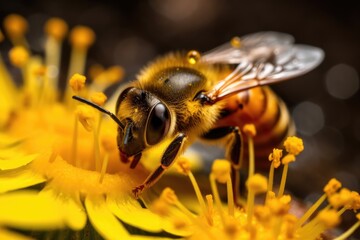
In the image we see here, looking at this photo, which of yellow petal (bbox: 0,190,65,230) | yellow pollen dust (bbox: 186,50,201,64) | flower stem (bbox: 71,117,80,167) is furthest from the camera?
yellow pollen dust (bbox: 186,50,201,64)

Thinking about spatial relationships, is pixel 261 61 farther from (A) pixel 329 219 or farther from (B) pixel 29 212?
(B) pixel 29 212

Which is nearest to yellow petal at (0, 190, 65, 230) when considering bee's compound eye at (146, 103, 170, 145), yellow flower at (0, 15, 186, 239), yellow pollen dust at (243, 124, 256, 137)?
yellow flower at (0, 15, 186, 239)

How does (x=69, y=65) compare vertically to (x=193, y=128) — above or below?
above

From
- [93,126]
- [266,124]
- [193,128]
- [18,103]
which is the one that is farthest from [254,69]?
[18,103]

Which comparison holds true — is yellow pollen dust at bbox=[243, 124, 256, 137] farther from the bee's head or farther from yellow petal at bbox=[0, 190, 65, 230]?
yellow petal at bbox=[0, 190, 65, 230]

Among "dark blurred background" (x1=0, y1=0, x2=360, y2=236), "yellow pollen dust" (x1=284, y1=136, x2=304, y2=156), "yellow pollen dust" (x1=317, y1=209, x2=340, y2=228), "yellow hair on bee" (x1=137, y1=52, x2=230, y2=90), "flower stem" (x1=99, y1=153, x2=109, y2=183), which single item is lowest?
"yellow pollen dust" (x1=317, y1=209, x2=340, y2=228)

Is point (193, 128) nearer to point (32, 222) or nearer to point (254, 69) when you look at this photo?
point (254, 69)

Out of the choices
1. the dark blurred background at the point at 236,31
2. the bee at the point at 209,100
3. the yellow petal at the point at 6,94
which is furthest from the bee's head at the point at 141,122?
the dark blurred background at the point at 236,31
